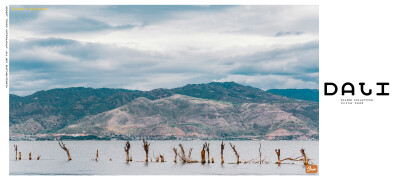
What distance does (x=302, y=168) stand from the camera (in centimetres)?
7144

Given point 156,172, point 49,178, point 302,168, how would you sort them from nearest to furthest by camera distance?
point 49,178
point 156,172
point 302,168
